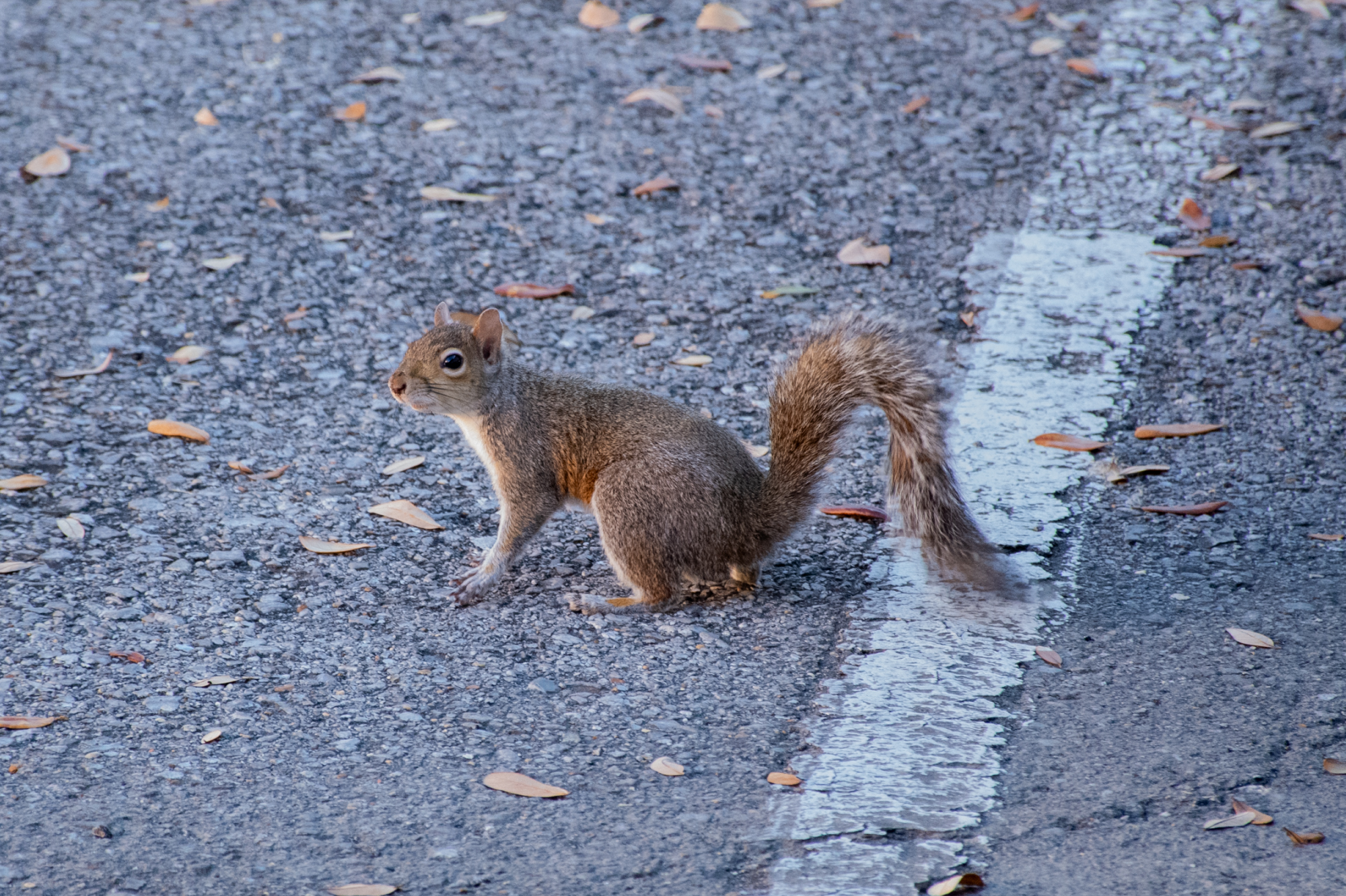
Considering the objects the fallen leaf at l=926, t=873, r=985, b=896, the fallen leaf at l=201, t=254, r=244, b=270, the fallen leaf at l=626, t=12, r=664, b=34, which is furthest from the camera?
the fallen leaf at l=626, t=12, r=664, b=34

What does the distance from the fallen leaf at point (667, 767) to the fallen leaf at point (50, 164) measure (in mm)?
3893

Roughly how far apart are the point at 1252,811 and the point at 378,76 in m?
4.80

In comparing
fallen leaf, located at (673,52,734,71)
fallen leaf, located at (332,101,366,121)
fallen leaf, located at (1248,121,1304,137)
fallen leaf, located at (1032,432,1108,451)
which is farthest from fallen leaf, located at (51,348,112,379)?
fallen leaf, located at (1248,121,1304,137)

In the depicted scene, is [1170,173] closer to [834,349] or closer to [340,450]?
[834,349]

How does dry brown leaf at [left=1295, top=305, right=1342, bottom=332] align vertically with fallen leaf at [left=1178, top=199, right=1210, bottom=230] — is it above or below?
below

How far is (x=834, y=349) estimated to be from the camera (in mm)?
3209

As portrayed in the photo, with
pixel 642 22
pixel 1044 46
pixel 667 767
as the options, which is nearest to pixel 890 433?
pixel 667 767

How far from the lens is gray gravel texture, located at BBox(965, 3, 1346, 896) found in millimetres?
2406

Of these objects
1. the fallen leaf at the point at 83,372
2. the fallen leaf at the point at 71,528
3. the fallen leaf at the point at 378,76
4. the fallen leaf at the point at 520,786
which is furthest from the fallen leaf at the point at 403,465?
the fallen leaf at the point at 378,76

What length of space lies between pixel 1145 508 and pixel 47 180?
417 centimetres

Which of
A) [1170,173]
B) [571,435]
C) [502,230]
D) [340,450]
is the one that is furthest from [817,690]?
[1170,173]

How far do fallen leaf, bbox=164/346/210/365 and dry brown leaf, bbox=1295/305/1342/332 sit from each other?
3510mm

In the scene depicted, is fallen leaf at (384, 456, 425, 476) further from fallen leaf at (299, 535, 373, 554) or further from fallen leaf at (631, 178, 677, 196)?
fallen leaf at (631, 178, 677, 196)

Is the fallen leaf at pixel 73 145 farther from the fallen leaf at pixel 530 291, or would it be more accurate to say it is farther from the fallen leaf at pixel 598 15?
the fallen leaf at pixel 598 15
